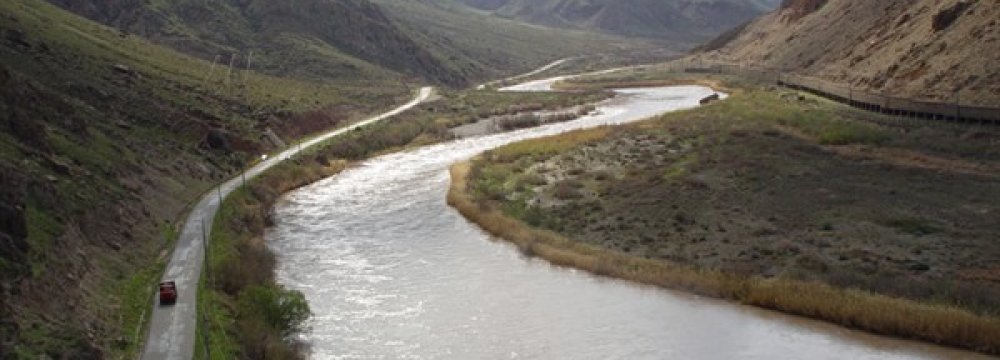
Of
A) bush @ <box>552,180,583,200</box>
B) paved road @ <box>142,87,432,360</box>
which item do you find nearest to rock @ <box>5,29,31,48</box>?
paved road @ <box>142,87,432,360</box>

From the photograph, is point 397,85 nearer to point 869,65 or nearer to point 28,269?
point 869,65

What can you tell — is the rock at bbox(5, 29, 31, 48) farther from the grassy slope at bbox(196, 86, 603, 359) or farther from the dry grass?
the dry grass

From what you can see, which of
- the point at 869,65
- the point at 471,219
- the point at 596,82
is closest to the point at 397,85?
the point at 596,82

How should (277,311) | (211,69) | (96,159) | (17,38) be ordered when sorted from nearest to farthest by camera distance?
(277,311), (96,159), (17,38), (211,69)

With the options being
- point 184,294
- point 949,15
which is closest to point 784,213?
point 184,294

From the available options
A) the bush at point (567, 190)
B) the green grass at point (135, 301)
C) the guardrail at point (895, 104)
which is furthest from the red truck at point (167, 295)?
the guardrail at point (895, 104)

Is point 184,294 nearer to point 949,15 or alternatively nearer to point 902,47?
point 949,15
